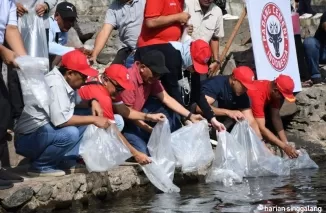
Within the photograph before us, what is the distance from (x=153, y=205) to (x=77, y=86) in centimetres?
115

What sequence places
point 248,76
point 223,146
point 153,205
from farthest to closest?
1. point 248,76
2. point 223,146
3. point 153,205

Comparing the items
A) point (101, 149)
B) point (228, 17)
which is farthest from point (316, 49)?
point (101, 149)

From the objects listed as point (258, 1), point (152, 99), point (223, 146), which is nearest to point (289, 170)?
point (223, 146)

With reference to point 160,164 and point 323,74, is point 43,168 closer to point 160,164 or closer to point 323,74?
point 160,164

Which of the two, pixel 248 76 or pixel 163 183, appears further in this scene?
pixel 248 76

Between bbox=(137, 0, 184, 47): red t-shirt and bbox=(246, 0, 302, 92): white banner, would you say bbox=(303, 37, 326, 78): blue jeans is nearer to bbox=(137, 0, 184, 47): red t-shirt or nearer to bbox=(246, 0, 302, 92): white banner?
bbox=(246, 0, 302, 92): white banner

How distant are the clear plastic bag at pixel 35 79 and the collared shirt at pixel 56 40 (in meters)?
1.48

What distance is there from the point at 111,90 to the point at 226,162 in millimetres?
1382

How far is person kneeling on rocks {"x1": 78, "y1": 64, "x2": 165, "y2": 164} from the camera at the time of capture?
23.7ft

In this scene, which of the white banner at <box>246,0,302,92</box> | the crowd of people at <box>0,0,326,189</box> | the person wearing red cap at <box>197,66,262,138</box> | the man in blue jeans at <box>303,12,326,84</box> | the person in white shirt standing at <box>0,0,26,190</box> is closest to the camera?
the person in white shirt standing at <box>0,0,26,190</box>

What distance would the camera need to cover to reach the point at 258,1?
9953 mm

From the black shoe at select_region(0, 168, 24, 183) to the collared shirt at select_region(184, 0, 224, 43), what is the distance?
364 cm

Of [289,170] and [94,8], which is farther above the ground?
[94,8]

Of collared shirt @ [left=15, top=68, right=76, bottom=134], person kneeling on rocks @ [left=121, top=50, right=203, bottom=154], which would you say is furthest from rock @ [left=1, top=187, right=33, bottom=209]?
person kneeling on rocks @ [left=121, top=50, right=203, bottom=154]
